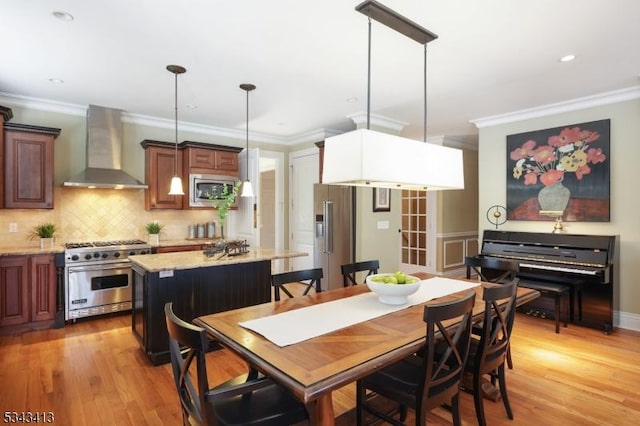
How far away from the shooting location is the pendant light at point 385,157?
1793mm

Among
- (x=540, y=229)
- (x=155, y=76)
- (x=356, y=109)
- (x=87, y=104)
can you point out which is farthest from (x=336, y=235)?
(x=87, y=104)

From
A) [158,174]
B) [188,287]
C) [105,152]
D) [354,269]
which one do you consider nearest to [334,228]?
[354,269]

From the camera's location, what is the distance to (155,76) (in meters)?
3.40

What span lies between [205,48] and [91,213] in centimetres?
301

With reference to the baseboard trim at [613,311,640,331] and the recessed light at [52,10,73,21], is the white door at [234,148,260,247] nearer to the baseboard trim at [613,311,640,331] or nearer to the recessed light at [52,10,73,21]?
the recessed light at [52,10,73,21]

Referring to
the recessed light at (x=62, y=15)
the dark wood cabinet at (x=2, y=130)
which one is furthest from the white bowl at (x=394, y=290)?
the dark wood cabinet at (x=2, y=130)

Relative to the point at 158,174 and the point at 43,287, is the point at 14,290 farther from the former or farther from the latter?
the point at 158,174

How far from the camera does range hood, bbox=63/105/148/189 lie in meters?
4.33

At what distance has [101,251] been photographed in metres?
4.02

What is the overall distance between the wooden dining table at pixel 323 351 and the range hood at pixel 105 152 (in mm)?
3218

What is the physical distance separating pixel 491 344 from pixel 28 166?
190 inches

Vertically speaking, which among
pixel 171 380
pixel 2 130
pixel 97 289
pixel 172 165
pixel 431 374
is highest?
pixel 2 130

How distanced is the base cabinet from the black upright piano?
3.04 m

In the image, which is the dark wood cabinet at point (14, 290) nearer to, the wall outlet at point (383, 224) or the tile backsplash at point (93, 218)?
the tile backsplash at point (93, 218)
